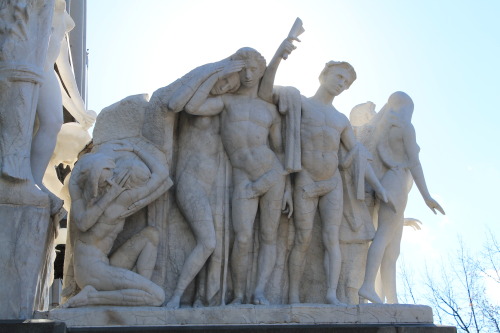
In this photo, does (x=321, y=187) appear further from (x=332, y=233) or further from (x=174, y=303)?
(x=174, y=303)

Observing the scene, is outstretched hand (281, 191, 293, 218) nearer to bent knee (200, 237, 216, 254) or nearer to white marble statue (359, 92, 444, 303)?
bent knee (200, 237, 216, 254)

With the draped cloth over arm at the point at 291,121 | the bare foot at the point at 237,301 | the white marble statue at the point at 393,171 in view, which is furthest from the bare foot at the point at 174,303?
the white marble statue at the point at 393,171

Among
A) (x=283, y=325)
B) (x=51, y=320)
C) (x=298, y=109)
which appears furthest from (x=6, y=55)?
(x=283, y=325)

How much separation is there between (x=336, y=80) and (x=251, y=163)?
159cm

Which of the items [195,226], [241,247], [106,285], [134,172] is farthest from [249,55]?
[106,285]

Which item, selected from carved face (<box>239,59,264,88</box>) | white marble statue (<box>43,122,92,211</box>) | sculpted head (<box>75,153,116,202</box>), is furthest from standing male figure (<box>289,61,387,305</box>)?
white marble statue (<box>43,122,92,211</box>)

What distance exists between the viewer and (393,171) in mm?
9141

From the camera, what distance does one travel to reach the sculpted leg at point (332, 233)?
8273mm

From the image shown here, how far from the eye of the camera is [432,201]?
9.13 metres

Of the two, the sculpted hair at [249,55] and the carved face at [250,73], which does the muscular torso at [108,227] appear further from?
the sculpted hair at [249,55]

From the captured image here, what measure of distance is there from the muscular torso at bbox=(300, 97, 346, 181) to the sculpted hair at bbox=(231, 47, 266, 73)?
0.73 m

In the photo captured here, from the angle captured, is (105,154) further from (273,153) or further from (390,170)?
(390,170)

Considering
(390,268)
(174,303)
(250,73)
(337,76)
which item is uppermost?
(337,76)

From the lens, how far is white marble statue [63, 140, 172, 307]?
7602 millimetres
